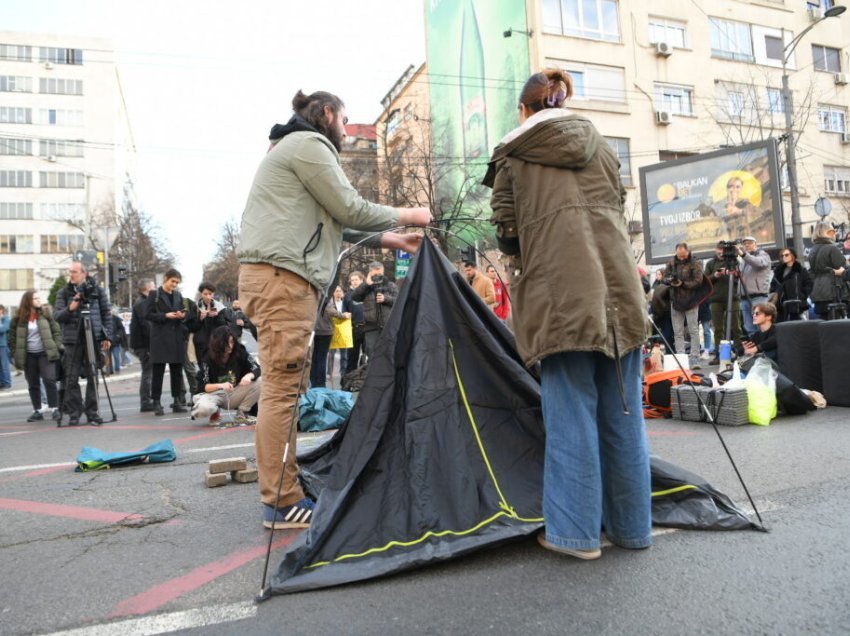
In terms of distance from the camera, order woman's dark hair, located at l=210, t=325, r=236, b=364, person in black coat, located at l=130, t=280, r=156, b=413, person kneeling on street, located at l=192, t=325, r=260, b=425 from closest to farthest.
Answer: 1. person kneeling on street, located at l=192, t=325, r=260, b=425
2. woman's dark hair, located at l=210, t=325, r=236, b=364
3. person in black coat, located at l=130, t=280, r=156, b=413

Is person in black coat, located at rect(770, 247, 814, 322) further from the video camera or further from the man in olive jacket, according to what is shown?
the video camera

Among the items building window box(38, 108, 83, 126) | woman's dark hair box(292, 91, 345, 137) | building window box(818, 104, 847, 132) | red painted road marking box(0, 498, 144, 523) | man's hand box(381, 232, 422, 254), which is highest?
building window box(38, 108, 83, 126)

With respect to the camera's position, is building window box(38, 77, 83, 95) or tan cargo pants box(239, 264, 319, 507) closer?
tan cargo pants box(239, 264, 319, 507)

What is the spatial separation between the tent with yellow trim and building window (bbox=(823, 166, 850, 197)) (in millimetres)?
36025

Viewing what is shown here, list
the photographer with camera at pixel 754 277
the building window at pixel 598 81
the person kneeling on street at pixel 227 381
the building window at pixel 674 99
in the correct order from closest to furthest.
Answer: the person kneeling on street at pixel 227 381 < the photographer with camera at pixel 754 277 < the building window at pixel 598 81 < the building window at pixel 674 99

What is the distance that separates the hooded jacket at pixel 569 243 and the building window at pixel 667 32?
30802mm

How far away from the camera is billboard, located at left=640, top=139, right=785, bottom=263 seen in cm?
1562

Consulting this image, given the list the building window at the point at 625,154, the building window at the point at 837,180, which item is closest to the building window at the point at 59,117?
the building window at the point at 625,154

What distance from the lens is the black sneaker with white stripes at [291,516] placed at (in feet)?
11.3

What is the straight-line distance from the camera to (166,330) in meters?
9.69

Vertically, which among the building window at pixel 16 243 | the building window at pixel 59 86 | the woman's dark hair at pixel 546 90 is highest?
the building window at pixel 59 86

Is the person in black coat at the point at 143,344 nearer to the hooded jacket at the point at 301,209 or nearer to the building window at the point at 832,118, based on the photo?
the hooded jacket at the point at 301,209

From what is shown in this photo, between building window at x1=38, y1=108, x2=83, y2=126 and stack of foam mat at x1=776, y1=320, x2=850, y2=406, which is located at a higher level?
building window at x1=38, y1=108, x2=83, y2=126

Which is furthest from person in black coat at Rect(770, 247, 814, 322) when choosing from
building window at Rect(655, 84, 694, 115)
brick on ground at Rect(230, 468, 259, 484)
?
building window at Rect(655, 84, 694, 115)
